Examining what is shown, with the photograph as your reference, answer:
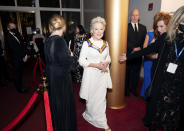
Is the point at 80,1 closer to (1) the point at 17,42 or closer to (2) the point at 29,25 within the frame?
(2) the point at 29,25

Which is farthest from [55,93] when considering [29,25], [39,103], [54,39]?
[29,25]

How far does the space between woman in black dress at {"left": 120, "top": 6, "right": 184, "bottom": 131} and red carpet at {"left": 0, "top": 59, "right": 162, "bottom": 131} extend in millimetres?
884

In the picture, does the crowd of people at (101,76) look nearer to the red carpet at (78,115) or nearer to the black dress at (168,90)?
the black dress at (168,90)

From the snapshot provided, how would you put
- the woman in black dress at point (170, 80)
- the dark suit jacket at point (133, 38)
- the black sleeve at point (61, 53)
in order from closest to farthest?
the woman in black dress at point (170, 80) < the black sleeve at point (61, 53) < the dark suit jacket at point (133, 38)

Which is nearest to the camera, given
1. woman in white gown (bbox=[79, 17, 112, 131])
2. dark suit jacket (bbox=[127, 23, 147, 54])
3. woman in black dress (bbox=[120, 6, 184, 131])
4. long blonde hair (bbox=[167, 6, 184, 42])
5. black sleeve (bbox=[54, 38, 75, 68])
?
long blonde hair (bbox=[167, 6, 184, 42])

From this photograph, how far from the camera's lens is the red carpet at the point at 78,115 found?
2.38 m

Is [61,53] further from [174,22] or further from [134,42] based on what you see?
[134,42]

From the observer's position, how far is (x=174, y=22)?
1.34m

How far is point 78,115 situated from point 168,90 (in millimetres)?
1815

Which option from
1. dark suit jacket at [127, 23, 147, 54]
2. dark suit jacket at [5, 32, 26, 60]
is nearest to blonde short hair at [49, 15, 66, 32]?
dark suit jacket at [127, 23, 147, 54]

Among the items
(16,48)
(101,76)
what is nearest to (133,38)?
(101,76)

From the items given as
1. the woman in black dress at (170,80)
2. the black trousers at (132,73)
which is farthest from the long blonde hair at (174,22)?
the black trousers at (132,73)

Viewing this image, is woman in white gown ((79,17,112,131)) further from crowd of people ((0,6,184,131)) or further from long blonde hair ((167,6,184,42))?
long blonde hair ((167,6,184,42))

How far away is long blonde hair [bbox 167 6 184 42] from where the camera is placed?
4.21 feet
